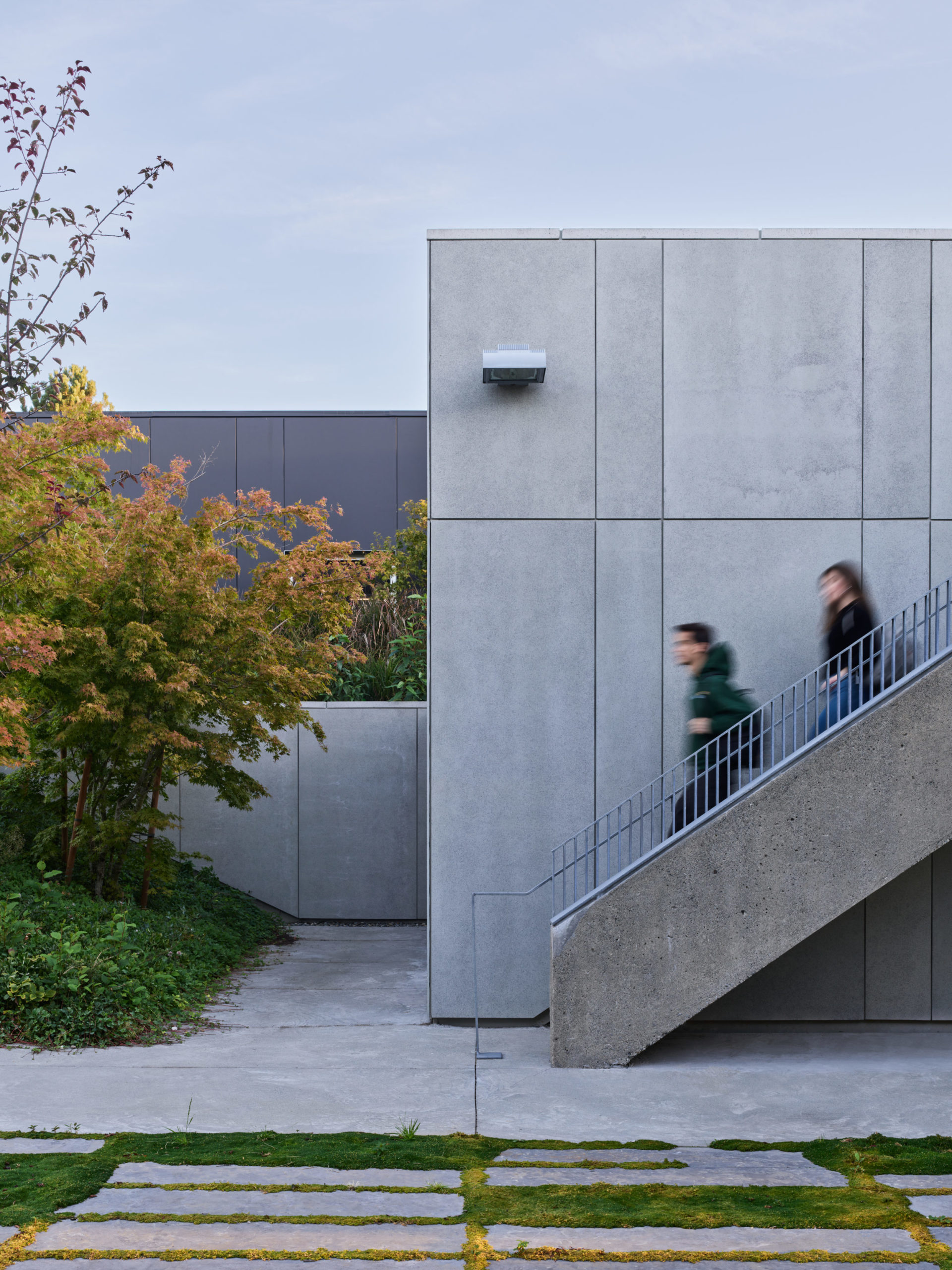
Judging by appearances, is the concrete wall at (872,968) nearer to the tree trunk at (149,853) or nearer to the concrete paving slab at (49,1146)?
the concrete paving slab at (49,1146)

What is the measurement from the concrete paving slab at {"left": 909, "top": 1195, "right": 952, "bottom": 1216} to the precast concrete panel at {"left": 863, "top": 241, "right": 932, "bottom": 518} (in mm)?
4877

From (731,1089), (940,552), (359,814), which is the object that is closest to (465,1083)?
(731,1089)

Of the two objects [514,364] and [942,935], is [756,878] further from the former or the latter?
[514,364]

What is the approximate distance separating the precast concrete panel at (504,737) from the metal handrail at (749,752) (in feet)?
1.01

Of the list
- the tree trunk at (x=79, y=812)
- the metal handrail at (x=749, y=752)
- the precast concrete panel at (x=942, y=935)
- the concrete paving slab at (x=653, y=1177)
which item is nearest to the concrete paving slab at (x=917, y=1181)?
the concrete paving slab at (x=653, y=1177)

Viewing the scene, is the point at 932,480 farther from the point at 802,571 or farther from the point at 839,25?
the point at 839,25

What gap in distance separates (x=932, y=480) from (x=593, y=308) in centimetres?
279

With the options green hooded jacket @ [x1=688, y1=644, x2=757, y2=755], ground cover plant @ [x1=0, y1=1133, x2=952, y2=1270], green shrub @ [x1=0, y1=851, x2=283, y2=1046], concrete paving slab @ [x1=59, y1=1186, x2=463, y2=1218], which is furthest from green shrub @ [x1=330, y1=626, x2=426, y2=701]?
concrete paving slab @ [x1=59, y1=1186, x2=463, y2=1218]

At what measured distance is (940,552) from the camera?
8078 mm

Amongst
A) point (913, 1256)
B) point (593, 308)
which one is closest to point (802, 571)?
point (593, 308)

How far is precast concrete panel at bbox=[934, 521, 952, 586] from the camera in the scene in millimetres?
8070

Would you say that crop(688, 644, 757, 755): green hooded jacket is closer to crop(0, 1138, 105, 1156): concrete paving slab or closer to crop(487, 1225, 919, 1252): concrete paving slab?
crop(487, 1225, 919, 1252): concrete paving slab

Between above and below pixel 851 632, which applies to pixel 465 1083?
below

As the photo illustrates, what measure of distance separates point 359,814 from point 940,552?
306 inches
